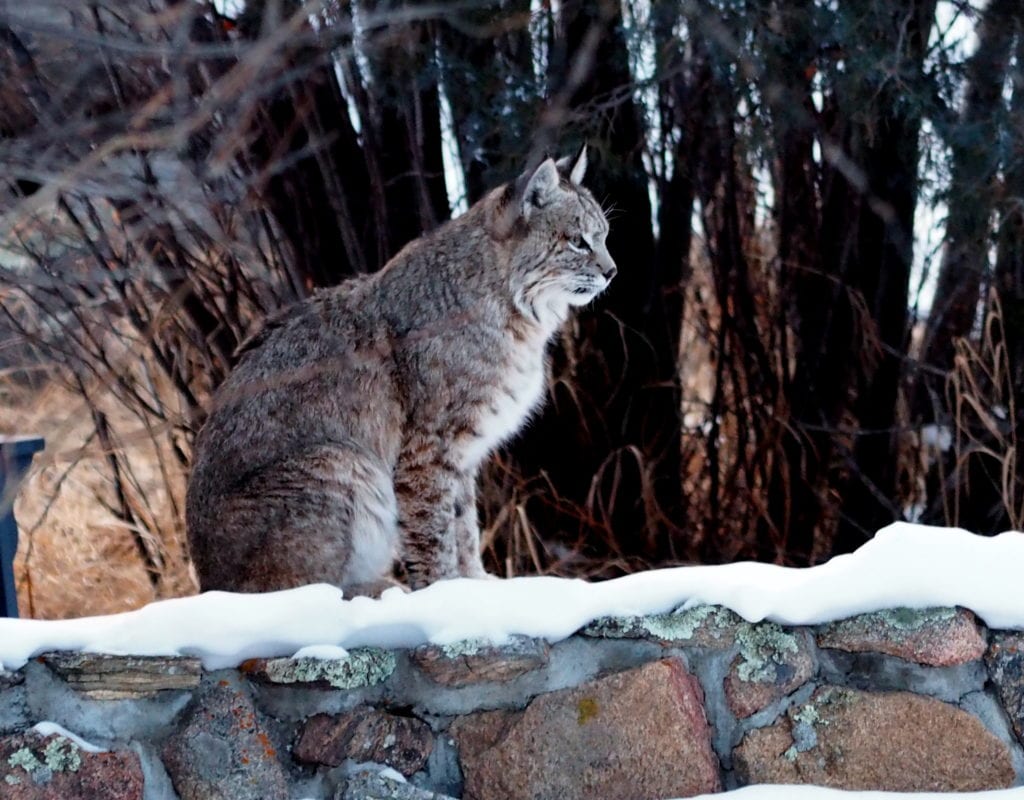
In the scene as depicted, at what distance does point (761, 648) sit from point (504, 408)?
4.18 ft

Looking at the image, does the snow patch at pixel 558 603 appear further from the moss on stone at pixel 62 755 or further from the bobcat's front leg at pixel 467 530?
the bobcat's front leg at pixel 467 530

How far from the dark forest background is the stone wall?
6.98 feet

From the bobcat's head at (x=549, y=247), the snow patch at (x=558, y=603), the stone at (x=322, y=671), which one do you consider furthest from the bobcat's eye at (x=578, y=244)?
the stone at (x=322, y=671)

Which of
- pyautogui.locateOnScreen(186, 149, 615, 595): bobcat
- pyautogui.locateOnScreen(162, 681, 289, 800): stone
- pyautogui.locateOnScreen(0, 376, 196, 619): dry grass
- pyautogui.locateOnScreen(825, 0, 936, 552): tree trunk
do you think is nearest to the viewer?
pyautogui.locateOnScreen(162, 681, 289, 800): stone

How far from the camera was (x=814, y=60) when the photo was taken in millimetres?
5098

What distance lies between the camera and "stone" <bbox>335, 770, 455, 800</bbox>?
276 cm

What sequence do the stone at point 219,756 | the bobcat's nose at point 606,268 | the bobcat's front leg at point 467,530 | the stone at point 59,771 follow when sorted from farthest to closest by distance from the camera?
the bobcat's nose at point 606,268
the bobcat's front leg at point 467,530
the stone at point 219,756
the stone at point 59,771

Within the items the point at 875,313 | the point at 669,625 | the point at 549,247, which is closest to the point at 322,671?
the point at 669,625

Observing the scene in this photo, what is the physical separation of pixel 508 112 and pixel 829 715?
2995 mm

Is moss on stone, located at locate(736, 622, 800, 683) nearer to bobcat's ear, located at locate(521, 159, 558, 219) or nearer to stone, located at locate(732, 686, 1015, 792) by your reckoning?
stone, located at locate(732, 686, 1015, 792)

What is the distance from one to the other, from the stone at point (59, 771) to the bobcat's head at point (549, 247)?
76.3 inches

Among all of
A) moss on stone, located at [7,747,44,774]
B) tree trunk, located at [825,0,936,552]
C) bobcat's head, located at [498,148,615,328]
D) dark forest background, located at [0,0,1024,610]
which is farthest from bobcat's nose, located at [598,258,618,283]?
moss on stone, located at [7,747,44,774]

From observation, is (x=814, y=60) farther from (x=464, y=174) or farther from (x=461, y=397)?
(x=461, y=397)

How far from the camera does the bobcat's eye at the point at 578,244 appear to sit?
4164mm
